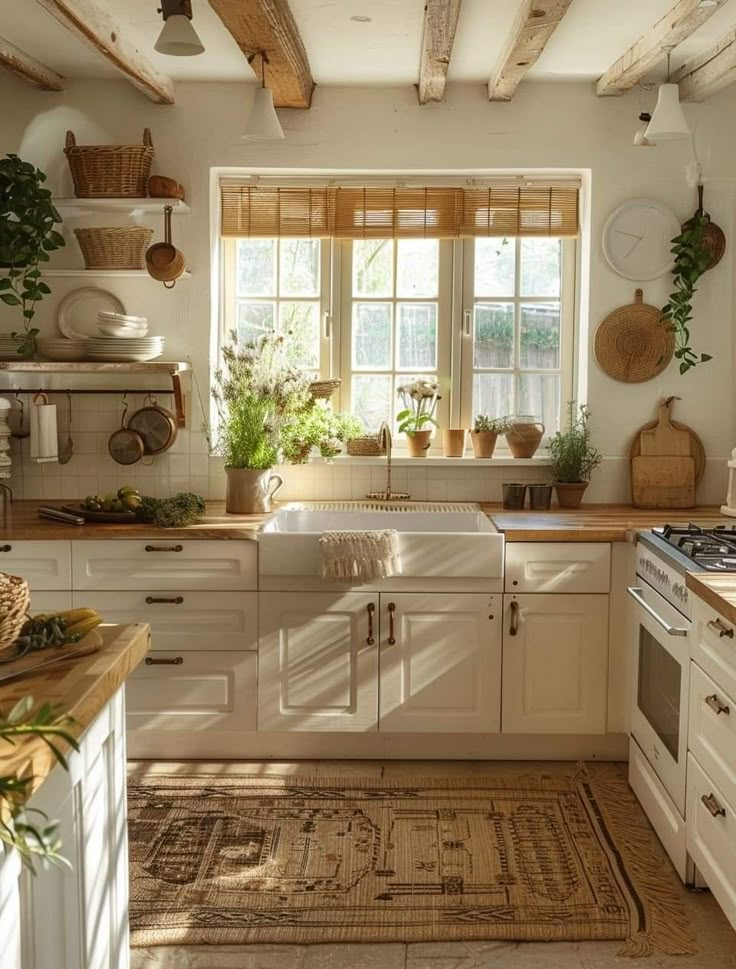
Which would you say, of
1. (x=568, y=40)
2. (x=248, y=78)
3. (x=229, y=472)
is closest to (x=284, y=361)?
(x=229, y=472)

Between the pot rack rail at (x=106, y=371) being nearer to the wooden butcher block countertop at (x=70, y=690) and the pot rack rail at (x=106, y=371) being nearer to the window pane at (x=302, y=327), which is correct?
the window pane at (x=302, y=327)

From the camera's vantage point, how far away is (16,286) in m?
4.39

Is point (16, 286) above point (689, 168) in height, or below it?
below

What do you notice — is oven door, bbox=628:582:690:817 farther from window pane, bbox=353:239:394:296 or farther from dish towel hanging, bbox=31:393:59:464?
dish towel hanging, bbox=31:393:59:464

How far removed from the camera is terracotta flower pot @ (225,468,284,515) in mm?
4148

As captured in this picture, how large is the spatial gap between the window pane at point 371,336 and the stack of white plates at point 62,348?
1176mm

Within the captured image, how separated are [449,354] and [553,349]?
0.46 metres

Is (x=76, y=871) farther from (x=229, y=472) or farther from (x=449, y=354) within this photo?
(x=449, y=354)

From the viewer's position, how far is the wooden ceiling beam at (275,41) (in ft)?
10.1

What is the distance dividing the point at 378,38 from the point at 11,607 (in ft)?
8.92

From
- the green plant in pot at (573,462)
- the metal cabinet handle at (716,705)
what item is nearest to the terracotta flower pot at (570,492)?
the green plant in pot at (573,462)

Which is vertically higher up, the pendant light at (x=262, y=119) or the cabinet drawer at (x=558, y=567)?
the pendant light at (x=262, y=119)

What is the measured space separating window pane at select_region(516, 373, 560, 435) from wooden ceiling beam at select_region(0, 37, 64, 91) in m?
2.29

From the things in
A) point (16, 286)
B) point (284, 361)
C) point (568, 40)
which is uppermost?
point (568, 40)
